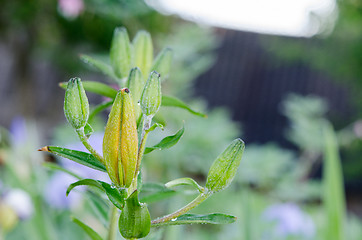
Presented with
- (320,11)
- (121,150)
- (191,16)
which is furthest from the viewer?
(320,11)

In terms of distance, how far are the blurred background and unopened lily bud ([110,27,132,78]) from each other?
0.81ft

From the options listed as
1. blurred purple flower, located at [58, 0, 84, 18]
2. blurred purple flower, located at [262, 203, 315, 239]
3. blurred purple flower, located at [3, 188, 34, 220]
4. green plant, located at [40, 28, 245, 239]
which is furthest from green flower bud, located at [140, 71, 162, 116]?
blurred purple flower, located at [58, 0, 84, 18]

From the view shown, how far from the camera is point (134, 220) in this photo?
0.47ft

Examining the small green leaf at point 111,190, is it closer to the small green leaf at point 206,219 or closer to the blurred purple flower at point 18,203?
the small green leaf at point 206,219

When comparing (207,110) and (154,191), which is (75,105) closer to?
(154,191)

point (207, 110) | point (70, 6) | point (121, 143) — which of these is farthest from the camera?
point (207, 110)

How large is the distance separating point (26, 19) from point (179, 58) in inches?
42.7

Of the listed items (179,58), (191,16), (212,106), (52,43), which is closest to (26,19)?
(52,43)

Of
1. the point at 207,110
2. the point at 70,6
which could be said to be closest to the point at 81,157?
the point at 70,6

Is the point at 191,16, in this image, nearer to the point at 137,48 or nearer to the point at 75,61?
the point at 75,61

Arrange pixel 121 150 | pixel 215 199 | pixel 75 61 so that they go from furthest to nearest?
pixel 75 61 < pixel 215 199 < pixel 121 150

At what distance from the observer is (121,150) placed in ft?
0.47

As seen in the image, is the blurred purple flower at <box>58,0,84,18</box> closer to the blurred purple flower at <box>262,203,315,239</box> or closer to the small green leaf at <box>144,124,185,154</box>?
the blurred purple flower at <box>262,203,315,239</box>

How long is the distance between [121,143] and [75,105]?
25 millimetres
